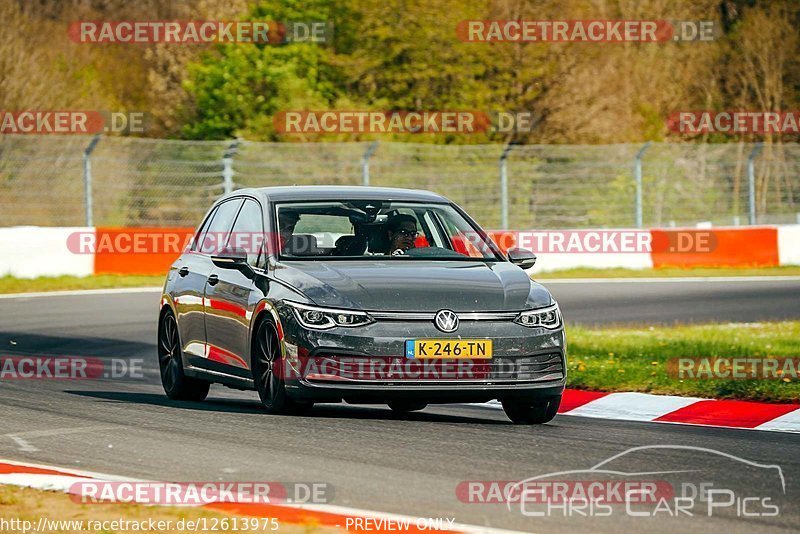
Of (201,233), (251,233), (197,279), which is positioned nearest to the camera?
(251,233)

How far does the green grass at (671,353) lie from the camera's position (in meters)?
11.8

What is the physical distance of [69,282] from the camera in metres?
25.6

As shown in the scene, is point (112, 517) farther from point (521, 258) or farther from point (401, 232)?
point (521, 258)

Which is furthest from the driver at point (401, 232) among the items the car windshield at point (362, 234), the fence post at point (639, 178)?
the fence post at point (639, 178)

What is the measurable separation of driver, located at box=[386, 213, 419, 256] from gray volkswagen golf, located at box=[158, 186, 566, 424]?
0.01 metres

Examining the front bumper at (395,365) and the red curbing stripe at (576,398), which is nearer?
the front bumper at (395,365)

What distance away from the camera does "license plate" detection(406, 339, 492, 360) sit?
9523mm

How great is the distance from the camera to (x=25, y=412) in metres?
10.6

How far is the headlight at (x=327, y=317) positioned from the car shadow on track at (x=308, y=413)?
77 cm

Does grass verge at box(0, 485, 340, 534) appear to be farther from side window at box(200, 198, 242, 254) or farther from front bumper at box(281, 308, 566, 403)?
side window at box(200, 198, 242, 254)

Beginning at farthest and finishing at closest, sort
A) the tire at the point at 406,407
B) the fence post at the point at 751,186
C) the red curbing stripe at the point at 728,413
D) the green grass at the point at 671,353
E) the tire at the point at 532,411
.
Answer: the fence post at the point at 751,186 → the green grass at the point at 671,353 → the tire at the point at 406,407 → the red curbing stripe at the point at 728,413 → the tire at the point at 532,411

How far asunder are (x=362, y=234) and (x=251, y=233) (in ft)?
2.58

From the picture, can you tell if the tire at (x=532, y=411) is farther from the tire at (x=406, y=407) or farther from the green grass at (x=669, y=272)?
the green grass at (x=669, y=272)

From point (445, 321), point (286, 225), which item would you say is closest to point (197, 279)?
point (286, 225)
